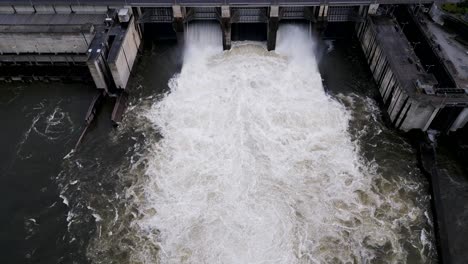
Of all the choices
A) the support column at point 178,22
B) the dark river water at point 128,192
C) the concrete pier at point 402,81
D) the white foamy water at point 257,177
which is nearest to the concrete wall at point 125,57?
the dark river water at point 128,192

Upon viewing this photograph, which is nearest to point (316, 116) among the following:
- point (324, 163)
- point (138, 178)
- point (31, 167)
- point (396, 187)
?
point (324, 163)

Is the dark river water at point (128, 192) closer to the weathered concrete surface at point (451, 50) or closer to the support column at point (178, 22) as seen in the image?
the weathered concrete surface at point (451, 50)

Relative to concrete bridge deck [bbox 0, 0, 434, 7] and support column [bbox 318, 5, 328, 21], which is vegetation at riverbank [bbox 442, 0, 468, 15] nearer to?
concrete bridge deck [bbox 0, 0, 434, 7]

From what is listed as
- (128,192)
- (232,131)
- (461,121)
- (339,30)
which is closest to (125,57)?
(232,131)

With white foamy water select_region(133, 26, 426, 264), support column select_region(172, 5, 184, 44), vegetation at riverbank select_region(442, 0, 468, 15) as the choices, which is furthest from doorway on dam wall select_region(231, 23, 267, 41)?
vegetation at riverbank select_region(442, 0, 468, 15)

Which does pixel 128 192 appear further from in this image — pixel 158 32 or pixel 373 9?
pixel 373 9

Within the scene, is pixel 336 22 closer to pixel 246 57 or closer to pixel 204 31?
pixel 246 57
